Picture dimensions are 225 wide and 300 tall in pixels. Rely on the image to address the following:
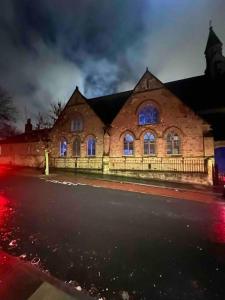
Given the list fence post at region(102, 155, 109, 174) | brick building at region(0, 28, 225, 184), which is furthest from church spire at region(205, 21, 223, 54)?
fence post at region(102, 155, 109, 174)

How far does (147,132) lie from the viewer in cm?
2320

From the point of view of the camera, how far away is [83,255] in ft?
18.5

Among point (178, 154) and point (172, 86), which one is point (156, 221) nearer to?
point (178, 154)

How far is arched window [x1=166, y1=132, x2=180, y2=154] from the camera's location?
71.1 ft

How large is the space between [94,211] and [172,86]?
26.0m

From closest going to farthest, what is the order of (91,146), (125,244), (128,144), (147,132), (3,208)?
(125,244), (3,208), (147,132), (128,144), (91,146)

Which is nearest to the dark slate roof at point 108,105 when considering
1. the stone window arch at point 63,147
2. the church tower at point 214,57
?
the stone window arch at point 63,147

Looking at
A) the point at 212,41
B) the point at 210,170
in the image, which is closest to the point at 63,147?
the point at 210,170

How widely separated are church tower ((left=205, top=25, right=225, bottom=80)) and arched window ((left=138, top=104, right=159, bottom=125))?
12.6 metres

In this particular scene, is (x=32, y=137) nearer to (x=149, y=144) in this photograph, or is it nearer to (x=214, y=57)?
(x=149, y=144)

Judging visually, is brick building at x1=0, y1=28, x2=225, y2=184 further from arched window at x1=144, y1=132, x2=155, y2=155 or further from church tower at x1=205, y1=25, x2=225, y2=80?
church tower at x1=205, y1=25, x2=225, y2=80

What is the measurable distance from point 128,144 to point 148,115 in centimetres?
400

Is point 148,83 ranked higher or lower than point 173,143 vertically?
higher

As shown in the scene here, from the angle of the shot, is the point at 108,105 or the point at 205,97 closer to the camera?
the point at 205,97
